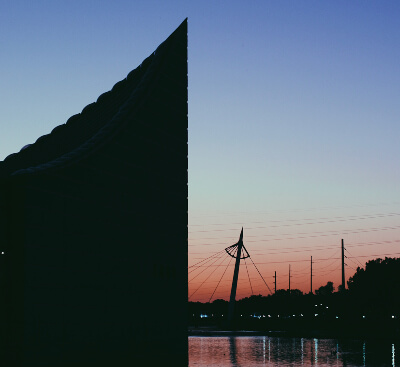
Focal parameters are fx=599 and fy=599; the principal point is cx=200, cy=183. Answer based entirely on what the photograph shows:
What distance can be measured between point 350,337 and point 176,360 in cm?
4520

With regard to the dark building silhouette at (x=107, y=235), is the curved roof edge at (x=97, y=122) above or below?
above

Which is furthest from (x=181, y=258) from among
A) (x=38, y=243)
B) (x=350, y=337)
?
(x=350, y=337)

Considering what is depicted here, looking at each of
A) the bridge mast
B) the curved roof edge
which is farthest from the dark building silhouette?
the bridge mast

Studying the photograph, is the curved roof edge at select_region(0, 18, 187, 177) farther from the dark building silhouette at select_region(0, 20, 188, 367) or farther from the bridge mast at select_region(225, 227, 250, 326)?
the bridge mast at select_region(225, 227, 250, 326)

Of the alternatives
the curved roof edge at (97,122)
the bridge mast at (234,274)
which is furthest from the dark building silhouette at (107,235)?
the bridge mast at (234,274)

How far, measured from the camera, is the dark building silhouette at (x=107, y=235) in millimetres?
17078

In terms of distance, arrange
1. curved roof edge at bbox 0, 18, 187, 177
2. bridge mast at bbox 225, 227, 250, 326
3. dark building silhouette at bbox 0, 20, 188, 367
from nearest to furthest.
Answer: dark building silhouette at bbox 0, 20, 188, 367, curved roof edge at bbox 0, 18, 187, 177, bridge mast at bbox 225, 227, 250, 326

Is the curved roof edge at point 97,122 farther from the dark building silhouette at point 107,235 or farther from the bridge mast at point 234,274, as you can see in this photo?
the bridge mast at point 234,274

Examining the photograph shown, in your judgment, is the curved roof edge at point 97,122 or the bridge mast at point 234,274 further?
the bridge mast at point 234,274

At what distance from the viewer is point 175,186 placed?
25031 mm

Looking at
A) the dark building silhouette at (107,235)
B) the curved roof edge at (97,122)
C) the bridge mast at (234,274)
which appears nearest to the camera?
the dark building silhouette at (107,235)

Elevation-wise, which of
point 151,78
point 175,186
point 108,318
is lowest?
point 108,318

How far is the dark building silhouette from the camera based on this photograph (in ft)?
56.0

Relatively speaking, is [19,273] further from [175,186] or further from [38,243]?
[175,186]
